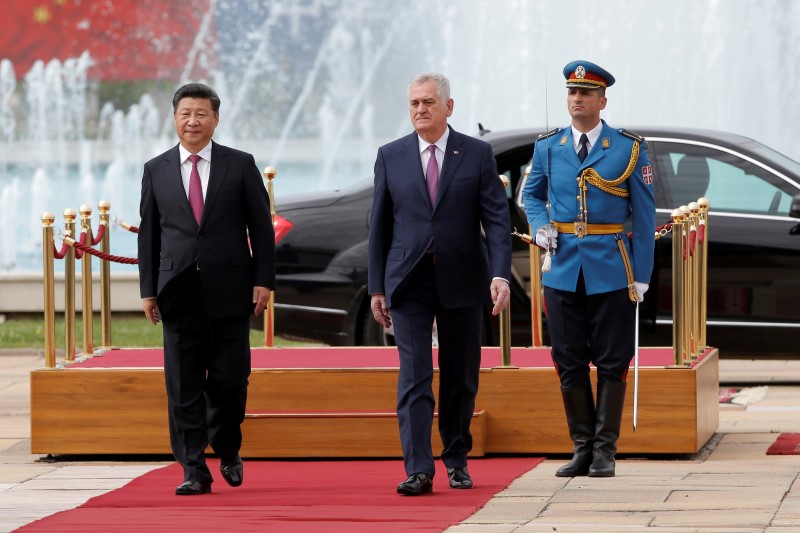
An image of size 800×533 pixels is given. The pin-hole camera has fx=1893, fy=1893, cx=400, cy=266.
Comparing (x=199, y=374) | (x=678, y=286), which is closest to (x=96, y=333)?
(x=678, y=286)

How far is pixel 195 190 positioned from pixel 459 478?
1.60m

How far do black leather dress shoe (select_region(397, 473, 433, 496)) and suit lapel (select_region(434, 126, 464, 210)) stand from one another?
1082 millimetres

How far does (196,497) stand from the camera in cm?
758

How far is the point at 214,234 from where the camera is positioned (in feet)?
25.4

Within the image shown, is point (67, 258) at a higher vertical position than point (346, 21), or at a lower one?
lower

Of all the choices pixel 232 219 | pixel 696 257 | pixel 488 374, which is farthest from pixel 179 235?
pixel 696 257

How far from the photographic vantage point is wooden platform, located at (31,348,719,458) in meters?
8.60

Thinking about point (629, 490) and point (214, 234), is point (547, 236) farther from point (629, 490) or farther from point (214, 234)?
point (214, 234)

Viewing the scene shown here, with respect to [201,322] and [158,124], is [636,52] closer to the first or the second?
[158,124]

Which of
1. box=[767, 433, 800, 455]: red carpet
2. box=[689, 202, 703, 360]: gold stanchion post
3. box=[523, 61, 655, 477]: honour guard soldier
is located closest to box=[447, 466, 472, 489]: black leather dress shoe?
box=[523, 61, 655, 477]: honour guard soldier

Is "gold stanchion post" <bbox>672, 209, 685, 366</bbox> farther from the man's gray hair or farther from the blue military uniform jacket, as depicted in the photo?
the man's gray hair

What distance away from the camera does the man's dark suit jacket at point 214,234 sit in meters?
7.70

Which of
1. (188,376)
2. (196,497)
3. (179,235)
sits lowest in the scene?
(196,497)

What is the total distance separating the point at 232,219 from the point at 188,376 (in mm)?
670
